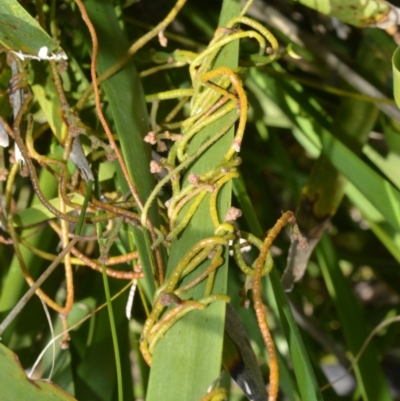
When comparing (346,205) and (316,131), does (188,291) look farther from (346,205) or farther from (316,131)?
(346,205)

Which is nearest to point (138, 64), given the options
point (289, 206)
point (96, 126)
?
point (96, 126)

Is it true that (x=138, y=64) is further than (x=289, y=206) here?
No

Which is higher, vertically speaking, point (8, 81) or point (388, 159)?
point (8, 81)

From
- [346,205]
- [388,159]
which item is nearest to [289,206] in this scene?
[346,205]

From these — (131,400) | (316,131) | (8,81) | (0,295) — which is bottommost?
(131,400)

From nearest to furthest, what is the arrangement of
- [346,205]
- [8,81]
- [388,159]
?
[8,81]
[388,159]
[346,205]

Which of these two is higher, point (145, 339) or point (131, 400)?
point (145, 339)

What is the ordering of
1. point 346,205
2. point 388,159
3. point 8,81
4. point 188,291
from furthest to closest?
1. point 346,205
2. point 388,159
3. point 8,81
4. point 188,291

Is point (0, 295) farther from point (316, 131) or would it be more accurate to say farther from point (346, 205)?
point (346, 205)

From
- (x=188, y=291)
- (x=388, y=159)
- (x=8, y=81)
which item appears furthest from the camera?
(x=388, y=159)
